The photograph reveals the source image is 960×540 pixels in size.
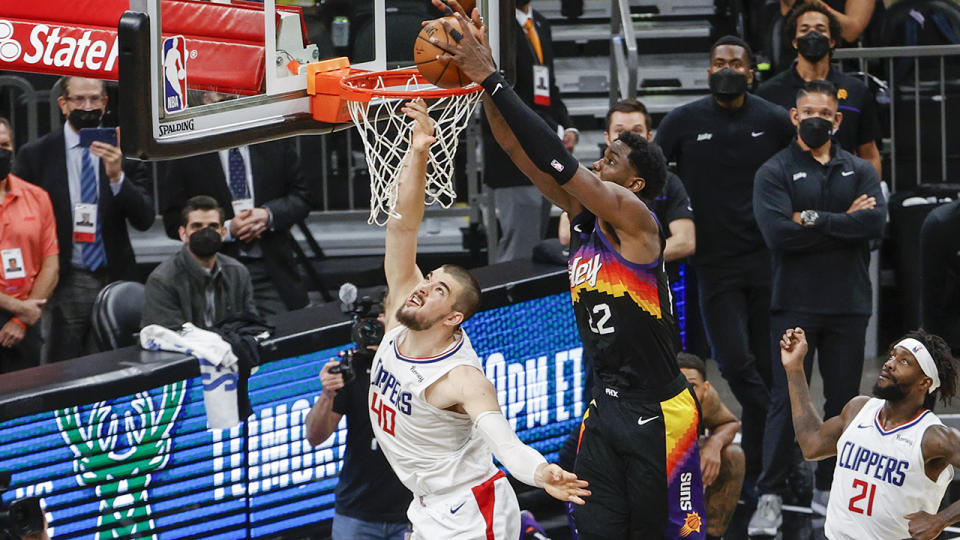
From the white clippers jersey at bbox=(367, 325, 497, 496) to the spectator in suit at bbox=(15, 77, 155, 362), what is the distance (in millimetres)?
3247

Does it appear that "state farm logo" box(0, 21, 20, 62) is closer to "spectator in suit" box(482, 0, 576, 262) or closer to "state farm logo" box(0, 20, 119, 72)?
"state farm logo" box(0, 20, 119, 72)

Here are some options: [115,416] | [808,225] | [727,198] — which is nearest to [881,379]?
[808,225]

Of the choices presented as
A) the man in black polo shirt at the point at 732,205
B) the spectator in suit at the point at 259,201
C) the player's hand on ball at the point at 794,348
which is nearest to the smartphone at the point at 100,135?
the spectator in suit at the point at 259,201

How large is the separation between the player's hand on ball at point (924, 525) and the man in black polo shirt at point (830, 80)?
3.32 m

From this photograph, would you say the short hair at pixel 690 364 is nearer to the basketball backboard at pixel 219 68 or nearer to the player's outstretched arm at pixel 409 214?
the player's outstretched arm at pixel 409 214

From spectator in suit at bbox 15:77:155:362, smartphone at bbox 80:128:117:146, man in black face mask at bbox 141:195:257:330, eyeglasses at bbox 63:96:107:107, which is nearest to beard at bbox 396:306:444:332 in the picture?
man in black face mask at bbox 141:195:257:330

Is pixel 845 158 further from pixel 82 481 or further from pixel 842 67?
pixel 82 481

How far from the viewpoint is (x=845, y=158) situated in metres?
9.45

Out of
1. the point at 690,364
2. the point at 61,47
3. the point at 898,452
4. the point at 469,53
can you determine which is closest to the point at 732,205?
the point at 690,364

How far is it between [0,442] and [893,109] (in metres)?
7.57

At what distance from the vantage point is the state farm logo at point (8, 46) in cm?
708

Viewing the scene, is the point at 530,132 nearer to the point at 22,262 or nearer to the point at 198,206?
the point at 198,206

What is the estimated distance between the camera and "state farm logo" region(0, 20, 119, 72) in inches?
275

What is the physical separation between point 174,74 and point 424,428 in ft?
6.31
